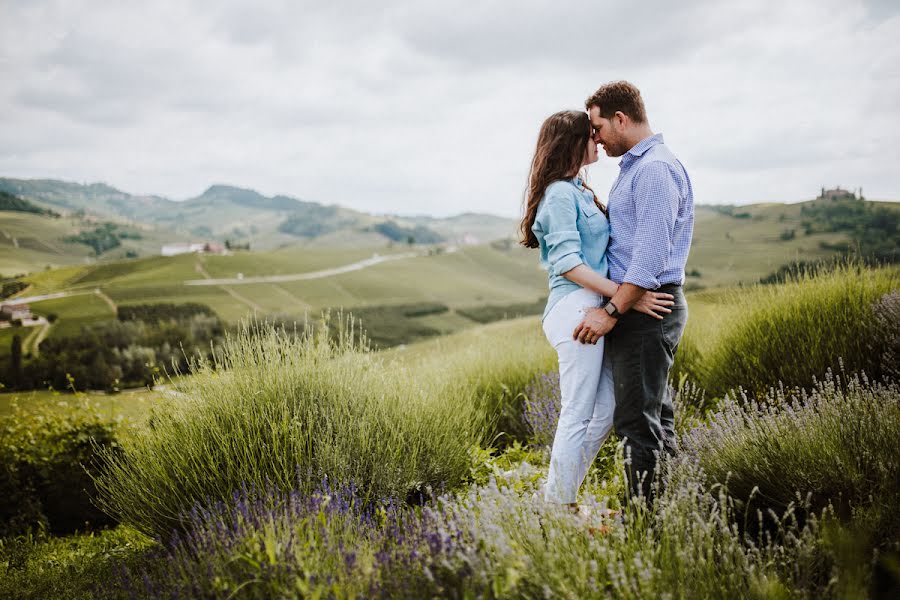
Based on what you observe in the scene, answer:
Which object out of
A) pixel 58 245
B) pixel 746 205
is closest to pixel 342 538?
pixel 58 245

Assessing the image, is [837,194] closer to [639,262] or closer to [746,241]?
[746,241]

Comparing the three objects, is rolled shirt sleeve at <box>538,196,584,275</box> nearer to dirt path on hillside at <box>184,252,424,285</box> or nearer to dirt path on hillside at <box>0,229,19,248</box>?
dirt path on hillside at <box>0,229,19,248</box>

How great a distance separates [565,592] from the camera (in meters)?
1.68

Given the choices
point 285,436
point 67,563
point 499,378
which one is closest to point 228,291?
point 499,378

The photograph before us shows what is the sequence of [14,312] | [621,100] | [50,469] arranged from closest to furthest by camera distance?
1. [621,100]
2. [50,469]
3. [14,312]

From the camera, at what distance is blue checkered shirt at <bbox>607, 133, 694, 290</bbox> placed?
245cm

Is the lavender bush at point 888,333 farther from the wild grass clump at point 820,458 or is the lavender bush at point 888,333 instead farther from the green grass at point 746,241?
the green grass at point 746,241

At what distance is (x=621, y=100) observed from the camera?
2646 millimetres

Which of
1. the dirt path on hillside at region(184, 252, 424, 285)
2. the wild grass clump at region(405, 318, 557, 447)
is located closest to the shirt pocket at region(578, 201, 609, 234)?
the wild grass clump at region(405, 318, 557, 447)

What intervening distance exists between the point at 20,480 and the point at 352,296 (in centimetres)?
6334

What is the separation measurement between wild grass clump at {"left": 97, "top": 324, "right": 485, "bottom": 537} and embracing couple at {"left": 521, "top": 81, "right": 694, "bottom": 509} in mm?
1223

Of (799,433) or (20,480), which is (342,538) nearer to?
(799,433)

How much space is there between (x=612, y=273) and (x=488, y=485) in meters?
1.40

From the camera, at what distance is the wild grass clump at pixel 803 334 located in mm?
4527
